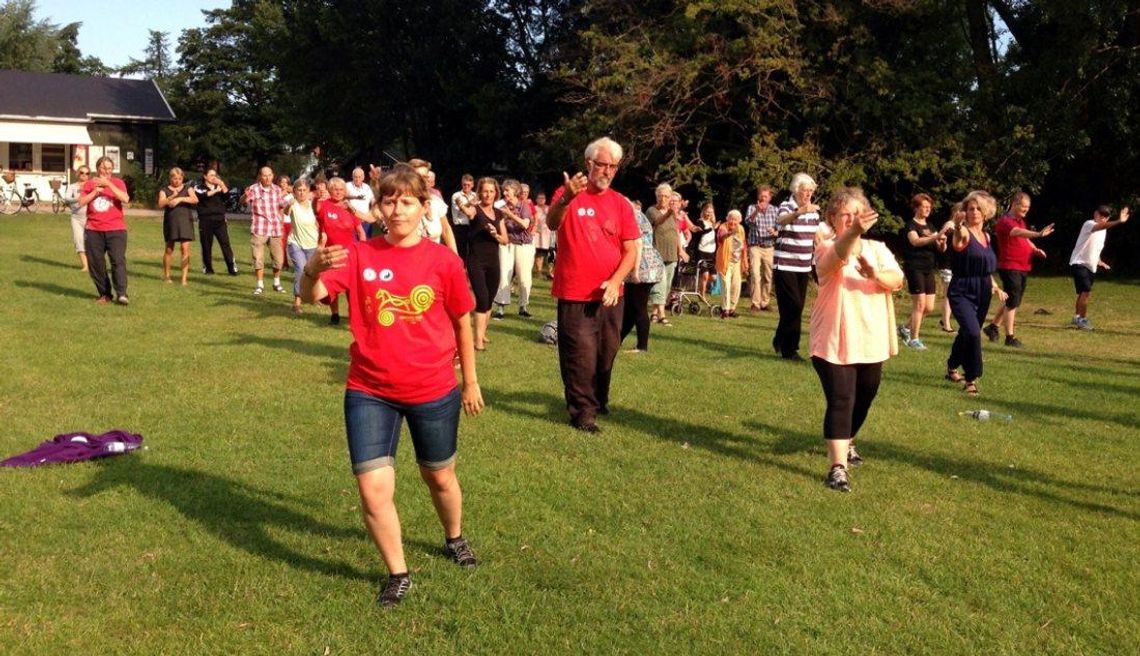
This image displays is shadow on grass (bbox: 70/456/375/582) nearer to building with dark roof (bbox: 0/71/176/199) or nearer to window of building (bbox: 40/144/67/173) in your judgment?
building with dark roof (bbox: 0/71/176/199)

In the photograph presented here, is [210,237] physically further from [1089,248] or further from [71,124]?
[71,124]

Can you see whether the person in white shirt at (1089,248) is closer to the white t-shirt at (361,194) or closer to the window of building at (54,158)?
the white t-shirt at (361,194)

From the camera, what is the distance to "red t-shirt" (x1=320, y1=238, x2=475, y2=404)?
4.42 m

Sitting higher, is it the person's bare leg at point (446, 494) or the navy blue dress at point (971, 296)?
the navy blue dress at point (971, 296)

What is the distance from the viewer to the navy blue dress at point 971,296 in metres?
9.88

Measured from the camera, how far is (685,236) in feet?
60.8

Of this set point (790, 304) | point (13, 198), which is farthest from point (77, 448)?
point (13, 198)

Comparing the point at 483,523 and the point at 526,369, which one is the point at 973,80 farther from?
the point at 483,523

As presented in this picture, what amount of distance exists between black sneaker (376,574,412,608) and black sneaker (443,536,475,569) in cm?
43

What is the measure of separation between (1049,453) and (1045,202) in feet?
77.8

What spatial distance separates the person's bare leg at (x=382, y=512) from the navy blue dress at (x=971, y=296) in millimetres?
7104

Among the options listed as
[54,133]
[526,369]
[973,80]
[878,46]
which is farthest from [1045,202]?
[54,133]

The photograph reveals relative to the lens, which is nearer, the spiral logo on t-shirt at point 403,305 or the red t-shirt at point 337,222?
the spiral logo on t-shirt at point 403,305

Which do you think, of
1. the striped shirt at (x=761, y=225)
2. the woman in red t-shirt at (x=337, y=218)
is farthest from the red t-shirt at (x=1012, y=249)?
the woman in red t-shirt at (x=337, y=218)
